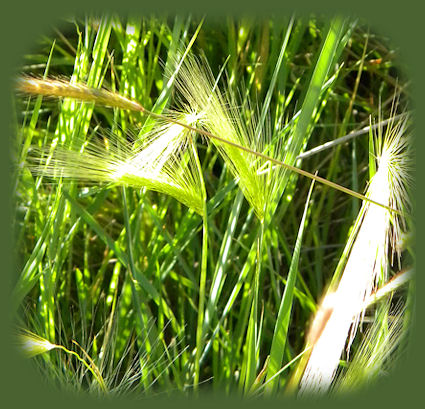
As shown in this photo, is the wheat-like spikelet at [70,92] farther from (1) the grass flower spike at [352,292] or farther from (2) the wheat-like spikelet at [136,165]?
(1) the grass flower spike at [352,292]

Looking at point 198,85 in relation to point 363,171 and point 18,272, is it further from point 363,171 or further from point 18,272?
point 363,171

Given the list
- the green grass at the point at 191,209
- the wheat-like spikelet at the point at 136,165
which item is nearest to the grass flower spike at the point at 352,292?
Answer: the green grass at the point at 191,209

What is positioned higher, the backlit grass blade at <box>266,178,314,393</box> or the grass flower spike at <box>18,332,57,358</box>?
the backlit grass blade at <box>266,178,314,393</box>

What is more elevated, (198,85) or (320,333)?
(198,85)

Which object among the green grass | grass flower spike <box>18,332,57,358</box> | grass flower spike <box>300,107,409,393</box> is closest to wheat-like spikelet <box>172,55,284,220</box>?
the green grass

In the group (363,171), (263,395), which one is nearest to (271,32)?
(363,171)

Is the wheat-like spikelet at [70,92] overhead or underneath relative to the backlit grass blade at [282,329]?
overhead

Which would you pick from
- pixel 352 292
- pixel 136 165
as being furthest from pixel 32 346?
pixel 352 292

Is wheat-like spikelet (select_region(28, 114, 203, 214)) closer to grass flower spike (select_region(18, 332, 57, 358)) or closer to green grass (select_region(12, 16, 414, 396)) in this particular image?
green grass (select_region(12, 16, 414, 396))
